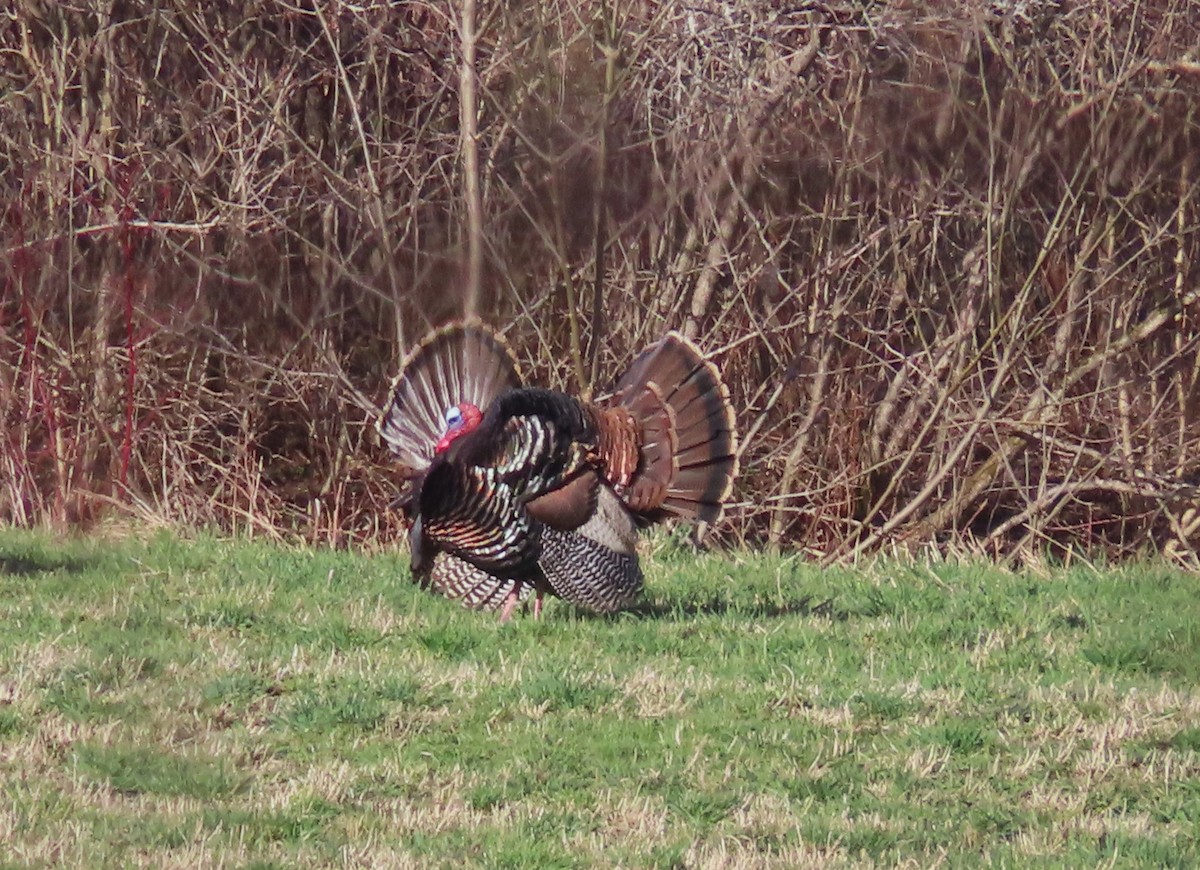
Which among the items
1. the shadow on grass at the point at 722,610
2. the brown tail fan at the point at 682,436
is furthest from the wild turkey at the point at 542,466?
the shadow on grass at the point at 722,610

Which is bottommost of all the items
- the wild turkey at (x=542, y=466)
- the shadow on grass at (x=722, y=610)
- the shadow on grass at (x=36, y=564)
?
the shadow on grass at (x=36, y=564)

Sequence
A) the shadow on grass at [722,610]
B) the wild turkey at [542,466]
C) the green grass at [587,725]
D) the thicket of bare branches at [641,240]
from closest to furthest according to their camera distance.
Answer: the green grass at [587,725], the wild turkey at [542,466], the shadow on grass at [722,610], the thicket of bare branches at [641,240]

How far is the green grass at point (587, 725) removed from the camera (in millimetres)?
4652

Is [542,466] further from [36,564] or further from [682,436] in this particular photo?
[36,564]

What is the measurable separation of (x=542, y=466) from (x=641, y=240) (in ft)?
14.9

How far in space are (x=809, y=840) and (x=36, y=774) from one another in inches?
81.3

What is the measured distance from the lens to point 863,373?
1195 cm

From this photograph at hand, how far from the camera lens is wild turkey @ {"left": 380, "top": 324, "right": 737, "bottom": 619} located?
7.34 m

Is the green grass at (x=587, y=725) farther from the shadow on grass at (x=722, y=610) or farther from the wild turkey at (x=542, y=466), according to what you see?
the wild turkey at (x=542, y=466)

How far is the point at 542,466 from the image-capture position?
7.52m

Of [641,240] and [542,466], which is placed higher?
[641,240]

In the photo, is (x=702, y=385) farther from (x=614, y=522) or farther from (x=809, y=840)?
(x=809, y=840)

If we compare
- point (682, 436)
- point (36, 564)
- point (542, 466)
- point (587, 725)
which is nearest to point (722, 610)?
point (682, 436)

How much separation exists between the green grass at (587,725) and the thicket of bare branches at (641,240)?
3515 mm
